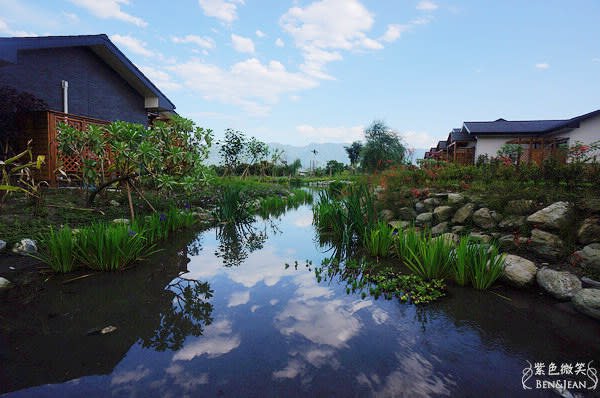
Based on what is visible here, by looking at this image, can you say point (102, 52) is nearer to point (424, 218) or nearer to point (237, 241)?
point (237, 241)

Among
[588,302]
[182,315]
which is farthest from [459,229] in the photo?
[182,315]

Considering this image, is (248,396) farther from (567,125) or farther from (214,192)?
(567,125)

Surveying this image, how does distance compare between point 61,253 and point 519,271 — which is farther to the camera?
point 61,253

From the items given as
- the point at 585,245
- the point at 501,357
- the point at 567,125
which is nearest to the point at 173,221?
the point at 501,357

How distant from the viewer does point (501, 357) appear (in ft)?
7.04

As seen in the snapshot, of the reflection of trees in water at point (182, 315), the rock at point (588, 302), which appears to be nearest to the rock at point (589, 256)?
the rock at point (588, 302)

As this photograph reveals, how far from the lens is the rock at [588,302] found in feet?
8.86

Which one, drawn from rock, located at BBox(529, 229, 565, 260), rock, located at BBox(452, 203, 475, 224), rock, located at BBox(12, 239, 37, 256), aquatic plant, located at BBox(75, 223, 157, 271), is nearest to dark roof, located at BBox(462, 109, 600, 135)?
rock, located at BBox(452, 203, 475, 224)

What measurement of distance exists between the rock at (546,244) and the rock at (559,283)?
1.33 feet

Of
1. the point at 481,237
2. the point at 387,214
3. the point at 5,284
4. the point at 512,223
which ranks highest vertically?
the point at 512,223

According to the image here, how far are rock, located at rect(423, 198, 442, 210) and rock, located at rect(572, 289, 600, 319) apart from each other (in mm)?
3085

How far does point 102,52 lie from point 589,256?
13.4 meters

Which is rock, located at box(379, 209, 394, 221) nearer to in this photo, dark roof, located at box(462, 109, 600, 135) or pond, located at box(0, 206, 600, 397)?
pond, located at box(0, 206, 600, 397)

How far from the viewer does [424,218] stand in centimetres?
569
